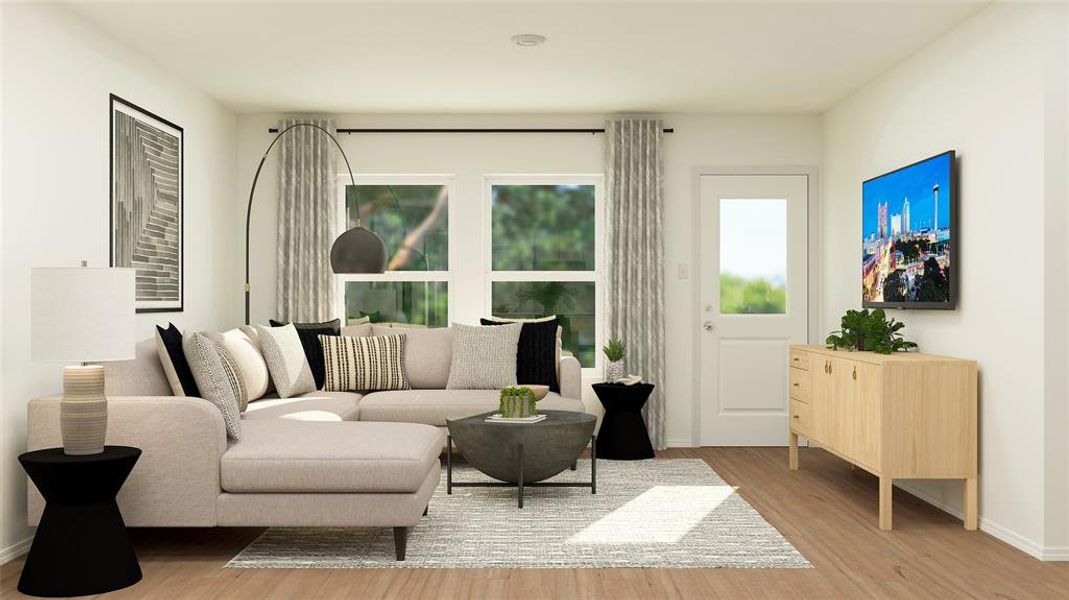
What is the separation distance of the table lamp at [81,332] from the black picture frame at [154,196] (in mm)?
1389

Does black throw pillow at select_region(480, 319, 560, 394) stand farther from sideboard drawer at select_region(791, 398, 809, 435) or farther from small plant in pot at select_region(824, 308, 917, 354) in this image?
small plant in pot at select_region(824, 308, 917, 354)

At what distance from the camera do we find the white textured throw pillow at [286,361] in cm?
557

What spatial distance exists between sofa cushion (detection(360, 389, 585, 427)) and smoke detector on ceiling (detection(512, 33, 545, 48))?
2.10 m

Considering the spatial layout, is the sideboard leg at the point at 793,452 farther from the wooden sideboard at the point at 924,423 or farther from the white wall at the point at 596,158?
the wooden sideboard at the point at 924,423

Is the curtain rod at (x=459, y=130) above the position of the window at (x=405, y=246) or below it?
above

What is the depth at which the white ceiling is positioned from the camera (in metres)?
4.43

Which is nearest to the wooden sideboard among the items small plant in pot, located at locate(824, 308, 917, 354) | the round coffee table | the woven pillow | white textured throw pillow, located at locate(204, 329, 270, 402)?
small plant in pot, located at locate(824, 308, 917, 354)

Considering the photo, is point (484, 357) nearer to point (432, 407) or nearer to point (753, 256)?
point (432, 407)

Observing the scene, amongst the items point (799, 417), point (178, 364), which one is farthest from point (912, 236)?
point (178, 364)

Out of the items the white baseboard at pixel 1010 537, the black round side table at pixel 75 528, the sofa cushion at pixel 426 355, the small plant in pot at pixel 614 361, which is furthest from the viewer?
the small plant in pot at pixel 614 361

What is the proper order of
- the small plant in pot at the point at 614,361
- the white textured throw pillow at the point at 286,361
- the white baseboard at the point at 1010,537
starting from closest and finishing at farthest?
the white baseboard at the point at 1010,537, the white textured throw pillow at the point at 286,361, the small plant in pot at the point at 614,361

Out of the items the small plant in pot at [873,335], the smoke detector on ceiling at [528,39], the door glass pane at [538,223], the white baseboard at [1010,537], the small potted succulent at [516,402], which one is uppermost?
the smoke detector on ceiling at [528,39]

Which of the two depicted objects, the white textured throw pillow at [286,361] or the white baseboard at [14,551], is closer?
the white baseboard at [14,551]

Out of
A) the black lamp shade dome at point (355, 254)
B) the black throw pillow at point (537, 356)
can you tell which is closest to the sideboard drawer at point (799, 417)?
the black throw pillow at point (537, 356)
